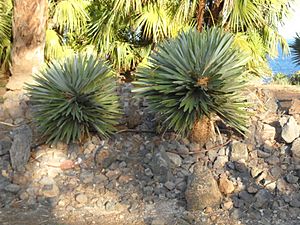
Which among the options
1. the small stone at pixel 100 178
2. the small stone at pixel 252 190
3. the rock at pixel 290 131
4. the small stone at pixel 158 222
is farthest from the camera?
the rock at pixel 290 131

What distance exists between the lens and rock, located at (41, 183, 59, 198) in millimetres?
4863

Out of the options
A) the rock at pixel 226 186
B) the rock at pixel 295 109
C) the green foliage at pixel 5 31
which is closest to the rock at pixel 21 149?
the rock at pixel 226 186

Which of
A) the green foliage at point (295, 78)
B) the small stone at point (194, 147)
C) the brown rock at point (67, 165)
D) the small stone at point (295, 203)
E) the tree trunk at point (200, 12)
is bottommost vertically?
the brown rock at point (67, 165)

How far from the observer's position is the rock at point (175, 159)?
5.08 meters

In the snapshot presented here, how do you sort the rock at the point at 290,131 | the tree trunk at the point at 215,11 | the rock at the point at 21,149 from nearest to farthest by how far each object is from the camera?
the rock at the point at 290,131
the rock at the point at 21,149
the tree trunk at the point at 215,11

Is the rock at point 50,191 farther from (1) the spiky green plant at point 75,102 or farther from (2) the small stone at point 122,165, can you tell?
(2) the small stone at point 122,165

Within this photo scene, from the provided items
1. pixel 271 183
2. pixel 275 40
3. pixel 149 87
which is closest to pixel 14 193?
pixel 149 87

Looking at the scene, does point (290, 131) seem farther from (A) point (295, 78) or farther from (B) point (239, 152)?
(A) point (295, 78)

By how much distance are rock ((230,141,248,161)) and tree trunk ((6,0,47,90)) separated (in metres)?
3.59

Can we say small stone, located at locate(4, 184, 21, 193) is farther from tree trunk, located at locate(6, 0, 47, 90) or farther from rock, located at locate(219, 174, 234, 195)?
tree trunk, located at locate(6, 0, 47, 90)

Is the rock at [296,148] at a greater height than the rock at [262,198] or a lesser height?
greater

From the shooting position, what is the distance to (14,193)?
4.87 m

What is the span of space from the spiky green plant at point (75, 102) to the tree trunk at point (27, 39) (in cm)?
198

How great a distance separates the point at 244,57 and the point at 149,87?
43.2 inches
